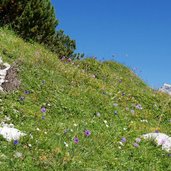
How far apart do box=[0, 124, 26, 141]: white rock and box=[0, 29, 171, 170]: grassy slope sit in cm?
16

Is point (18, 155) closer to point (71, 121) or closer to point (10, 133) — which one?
point (10, 133)

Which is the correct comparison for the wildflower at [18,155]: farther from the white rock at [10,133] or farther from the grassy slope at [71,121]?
the white rock at [10,133]

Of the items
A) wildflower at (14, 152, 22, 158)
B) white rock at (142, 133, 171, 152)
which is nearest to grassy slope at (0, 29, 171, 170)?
wildflower at (14, 152, 22, 158)

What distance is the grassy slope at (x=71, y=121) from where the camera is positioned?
8.29 m

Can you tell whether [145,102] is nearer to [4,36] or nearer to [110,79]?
[110,79]

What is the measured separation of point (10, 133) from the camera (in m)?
8.59

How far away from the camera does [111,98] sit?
14594 mm

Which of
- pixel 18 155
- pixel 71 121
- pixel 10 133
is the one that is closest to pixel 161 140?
pixel 71 121

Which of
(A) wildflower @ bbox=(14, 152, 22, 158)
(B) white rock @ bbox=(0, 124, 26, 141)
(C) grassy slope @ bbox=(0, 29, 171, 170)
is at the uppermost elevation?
(C) grassy slope @ bbox=(0, 29, 171, 170)

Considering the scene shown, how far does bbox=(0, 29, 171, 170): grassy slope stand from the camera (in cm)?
829

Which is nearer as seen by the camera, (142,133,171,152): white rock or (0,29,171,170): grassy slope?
(0,29,171,170): grassy slope

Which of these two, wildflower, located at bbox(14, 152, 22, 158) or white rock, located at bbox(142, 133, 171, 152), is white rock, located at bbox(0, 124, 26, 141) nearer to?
wildflower, located at bbox(14, 152, 22, 158)

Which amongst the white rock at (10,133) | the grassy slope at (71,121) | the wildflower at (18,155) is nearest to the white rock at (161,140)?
the grassy slope at (71,121)

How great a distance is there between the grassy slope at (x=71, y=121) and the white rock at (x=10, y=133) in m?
0.16
